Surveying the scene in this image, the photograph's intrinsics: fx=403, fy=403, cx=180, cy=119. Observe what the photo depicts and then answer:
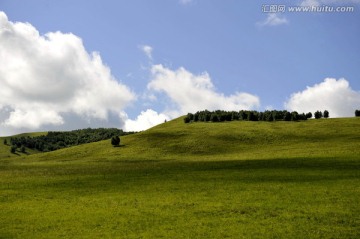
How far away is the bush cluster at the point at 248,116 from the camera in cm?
17012

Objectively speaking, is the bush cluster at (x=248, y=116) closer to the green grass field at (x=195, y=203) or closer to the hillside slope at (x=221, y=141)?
the hillside slope at (x=221, y=141)

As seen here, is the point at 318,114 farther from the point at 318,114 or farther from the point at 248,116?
the point at 248,116

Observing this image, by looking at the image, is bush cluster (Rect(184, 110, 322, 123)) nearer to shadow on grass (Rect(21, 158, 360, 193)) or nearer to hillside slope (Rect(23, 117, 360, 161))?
hillside slope (Rect(23, 117, 360, 161))

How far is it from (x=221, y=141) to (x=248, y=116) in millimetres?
51343

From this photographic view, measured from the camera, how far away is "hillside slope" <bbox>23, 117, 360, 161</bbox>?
115312 millimetres

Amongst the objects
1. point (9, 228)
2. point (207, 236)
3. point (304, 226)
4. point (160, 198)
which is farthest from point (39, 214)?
point (304, 226)

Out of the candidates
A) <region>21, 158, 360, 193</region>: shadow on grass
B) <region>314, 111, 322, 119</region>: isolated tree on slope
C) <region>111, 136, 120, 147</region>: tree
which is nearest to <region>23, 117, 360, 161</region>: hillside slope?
<region>111, 136, 120, 147</region>: tree

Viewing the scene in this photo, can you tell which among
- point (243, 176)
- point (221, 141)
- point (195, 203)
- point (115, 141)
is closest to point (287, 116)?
point (221, 141)

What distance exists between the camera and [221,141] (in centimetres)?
13088

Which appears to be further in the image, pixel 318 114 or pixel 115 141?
pixel 318 114

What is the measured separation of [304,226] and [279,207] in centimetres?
607

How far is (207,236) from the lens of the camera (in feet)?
82.3

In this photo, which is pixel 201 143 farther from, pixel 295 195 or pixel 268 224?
pixel 268 224

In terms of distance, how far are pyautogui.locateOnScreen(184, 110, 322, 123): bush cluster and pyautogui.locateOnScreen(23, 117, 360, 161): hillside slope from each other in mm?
16725
